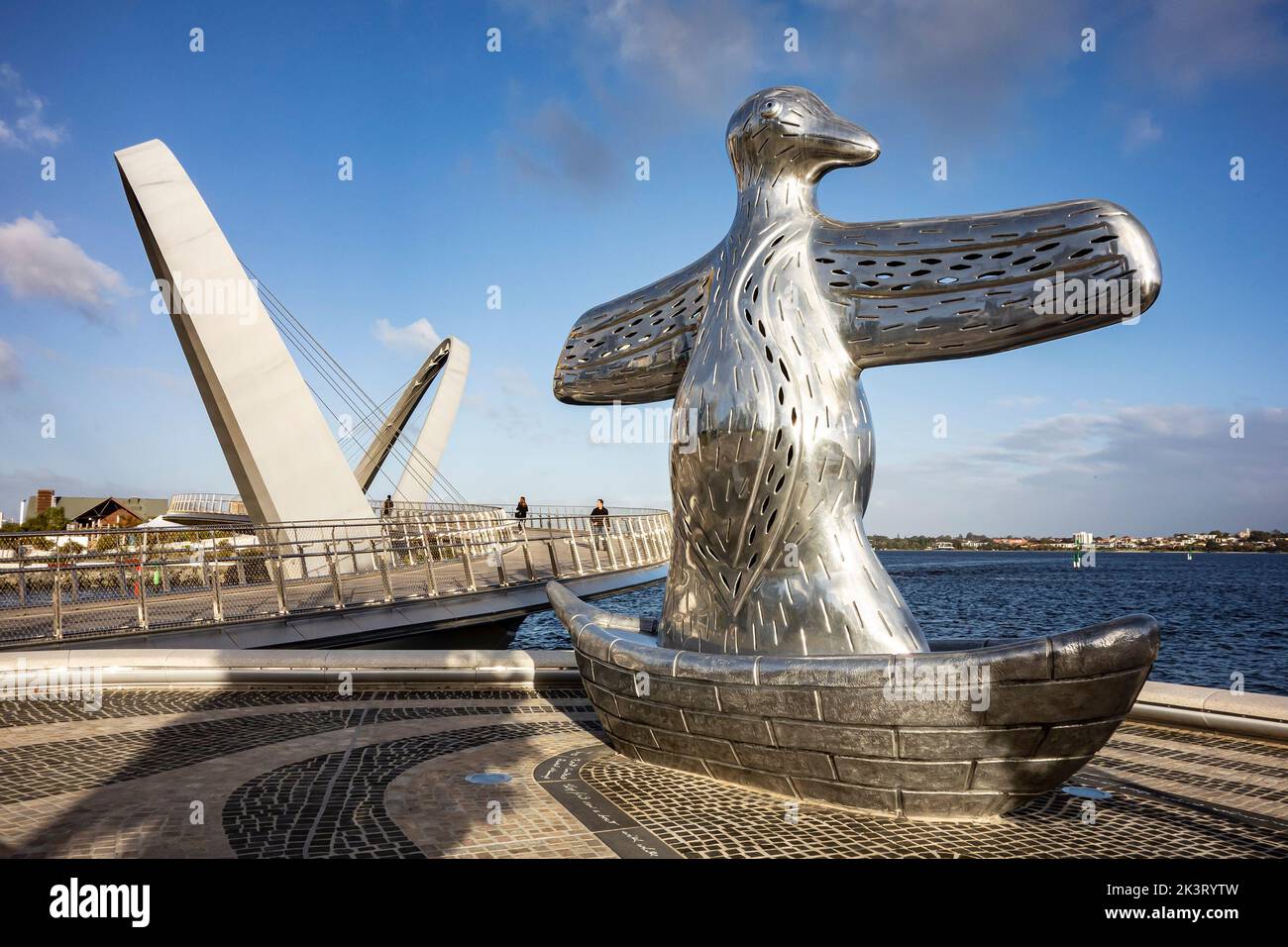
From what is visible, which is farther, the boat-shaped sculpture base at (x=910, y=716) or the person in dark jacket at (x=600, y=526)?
the person in dark jacket at (x=600, y=526)

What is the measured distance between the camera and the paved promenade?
14.8 ft

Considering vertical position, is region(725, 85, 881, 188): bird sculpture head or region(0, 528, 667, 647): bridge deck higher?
region(725, 85, 881, 188): bird sculpture head

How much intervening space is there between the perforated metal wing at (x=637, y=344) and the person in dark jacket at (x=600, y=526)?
35.2 feet

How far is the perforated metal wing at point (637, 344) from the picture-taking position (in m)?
6.57

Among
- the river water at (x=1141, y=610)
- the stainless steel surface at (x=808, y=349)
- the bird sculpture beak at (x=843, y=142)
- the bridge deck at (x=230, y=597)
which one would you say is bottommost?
the river water at (x=1141, y=610)

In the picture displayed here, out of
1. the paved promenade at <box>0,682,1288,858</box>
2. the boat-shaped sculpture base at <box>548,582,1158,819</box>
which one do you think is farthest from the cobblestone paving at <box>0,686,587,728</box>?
the boat-shaped sculpture base at <box>548,582,1158,819</box>

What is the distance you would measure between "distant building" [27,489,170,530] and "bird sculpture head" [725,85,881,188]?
4729 centimetres

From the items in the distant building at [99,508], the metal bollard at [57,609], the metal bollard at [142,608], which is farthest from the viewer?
the distant building at [99,508]

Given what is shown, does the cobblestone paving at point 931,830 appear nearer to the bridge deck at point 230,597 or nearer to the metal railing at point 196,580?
the metal railing at point 196,580

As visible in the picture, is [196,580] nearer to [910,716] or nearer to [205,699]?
[205,699]
